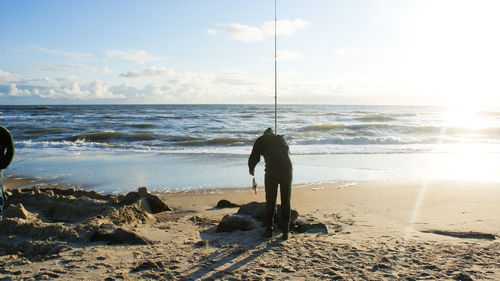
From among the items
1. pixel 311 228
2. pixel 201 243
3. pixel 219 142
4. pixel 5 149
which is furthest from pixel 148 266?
pixel 219 142

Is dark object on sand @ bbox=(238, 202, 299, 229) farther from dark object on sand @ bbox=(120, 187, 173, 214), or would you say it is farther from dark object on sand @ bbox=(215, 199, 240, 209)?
dark object on sand @ bbox=(120, 187, 173, 214)

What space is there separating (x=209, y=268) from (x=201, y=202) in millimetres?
3273

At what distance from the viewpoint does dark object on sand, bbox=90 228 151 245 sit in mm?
4312

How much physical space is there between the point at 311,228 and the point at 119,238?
7.71 ft

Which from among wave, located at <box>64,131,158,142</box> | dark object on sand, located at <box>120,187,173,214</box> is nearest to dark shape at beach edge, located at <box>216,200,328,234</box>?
dark object on sand, located at <box>120,187,173,214</box>

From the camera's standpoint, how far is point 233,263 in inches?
149

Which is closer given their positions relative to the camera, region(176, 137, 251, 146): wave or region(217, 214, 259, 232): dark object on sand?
region(217, 214, 259, 232): dark object on sand

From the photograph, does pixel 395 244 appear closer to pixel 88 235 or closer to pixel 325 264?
pixel 325 264

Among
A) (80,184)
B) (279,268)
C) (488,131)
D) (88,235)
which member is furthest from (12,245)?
(488,131)

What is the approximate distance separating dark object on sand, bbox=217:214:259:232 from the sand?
4.3 inches

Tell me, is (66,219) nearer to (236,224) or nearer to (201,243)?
(201,243)

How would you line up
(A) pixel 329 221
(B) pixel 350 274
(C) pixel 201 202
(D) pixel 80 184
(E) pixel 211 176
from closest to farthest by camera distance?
(B) pixel 350 274
(A) pixel 329 221
(C) pixel 201 202
(D) pixel 80 184
(E) pixel 211 176

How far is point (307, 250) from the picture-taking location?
4109mm

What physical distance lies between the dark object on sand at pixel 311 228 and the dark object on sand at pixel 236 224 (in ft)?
1.84
